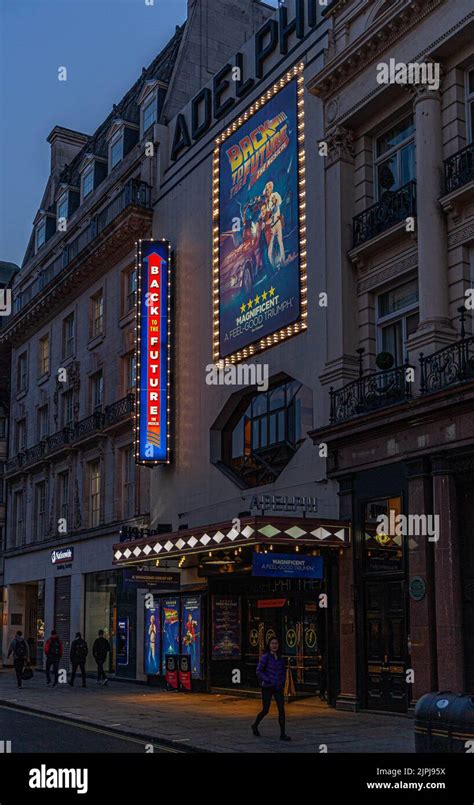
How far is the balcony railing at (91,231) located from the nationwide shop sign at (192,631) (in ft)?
46.6

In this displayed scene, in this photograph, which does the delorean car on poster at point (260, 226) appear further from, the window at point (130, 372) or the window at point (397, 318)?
the window at point (130, 372)

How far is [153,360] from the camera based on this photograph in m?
31.9

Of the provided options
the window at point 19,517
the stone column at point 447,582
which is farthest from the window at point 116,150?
the stone column at point 447,582

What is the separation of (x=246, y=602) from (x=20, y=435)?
78.7 feet

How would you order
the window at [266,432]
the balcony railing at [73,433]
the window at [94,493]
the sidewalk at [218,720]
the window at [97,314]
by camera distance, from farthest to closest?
the window at [97,314] → the window at [94,493] → the balcony railing at [73,433] → the window at [266,432] → the sidewalk at [218,720]

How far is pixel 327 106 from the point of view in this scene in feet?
82.1

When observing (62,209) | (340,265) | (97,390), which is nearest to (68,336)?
(97,390)

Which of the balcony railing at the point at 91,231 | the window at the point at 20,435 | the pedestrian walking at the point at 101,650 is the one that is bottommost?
the pedestrian walking at the point at 101,650

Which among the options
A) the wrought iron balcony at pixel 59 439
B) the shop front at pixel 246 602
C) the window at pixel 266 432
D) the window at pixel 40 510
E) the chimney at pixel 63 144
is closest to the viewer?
the shop front at pixel 246 602

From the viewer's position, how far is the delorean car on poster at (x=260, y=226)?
85.9ft

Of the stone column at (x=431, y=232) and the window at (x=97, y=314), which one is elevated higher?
the window at (x=97, y=314)

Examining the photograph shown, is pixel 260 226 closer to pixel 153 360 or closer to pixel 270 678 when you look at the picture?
pixel 153 360

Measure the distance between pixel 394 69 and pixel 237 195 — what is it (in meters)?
7.48
